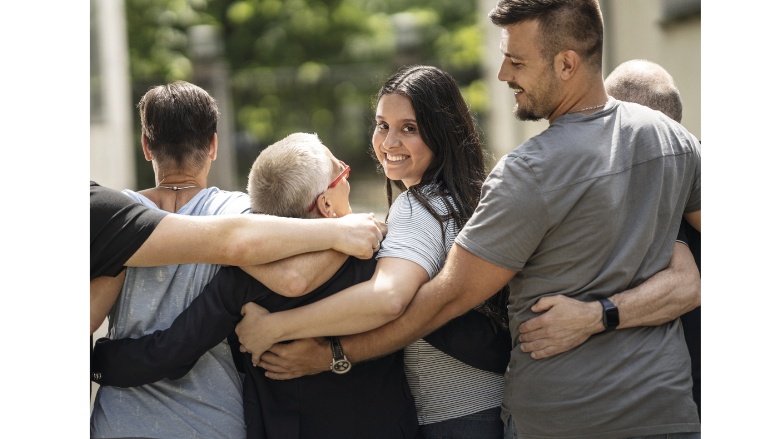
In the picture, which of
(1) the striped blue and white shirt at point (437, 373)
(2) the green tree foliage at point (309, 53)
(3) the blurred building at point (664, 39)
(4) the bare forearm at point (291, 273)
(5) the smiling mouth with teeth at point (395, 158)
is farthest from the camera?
(2) the green tree foliage at point (309, 53)

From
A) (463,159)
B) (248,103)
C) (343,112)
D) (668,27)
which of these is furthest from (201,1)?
(463,159)

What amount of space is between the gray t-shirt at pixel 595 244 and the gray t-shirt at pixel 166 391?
0.79 metres

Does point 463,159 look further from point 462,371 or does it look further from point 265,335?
point 265,335

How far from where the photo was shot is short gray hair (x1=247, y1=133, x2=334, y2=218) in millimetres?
2760

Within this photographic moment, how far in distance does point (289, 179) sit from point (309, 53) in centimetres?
1764

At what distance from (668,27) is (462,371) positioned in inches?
229

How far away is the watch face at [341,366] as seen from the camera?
9.06 feet

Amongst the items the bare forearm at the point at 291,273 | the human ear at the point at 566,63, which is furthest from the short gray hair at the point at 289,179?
the human ear at the point at 566,63

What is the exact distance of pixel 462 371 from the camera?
294 centimetres

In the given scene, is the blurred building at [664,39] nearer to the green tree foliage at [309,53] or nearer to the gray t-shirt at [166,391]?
the gray t-shirt at [166,391]

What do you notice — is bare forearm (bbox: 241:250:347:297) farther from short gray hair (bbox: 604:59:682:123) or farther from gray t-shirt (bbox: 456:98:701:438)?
short gray hair (bbox: 604:59:682:123)

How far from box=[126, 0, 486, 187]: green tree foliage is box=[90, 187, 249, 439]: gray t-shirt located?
37.6 feet

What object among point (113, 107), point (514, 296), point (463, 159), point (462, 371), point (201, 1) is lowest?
point (462, 371)

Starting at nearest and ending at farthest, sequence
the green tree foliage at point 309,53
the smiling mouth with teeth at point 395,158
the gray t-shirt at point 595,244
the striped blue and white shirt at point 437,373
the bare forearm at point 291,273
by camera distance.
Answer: the gray t-shirt at point 595,244
the bare forearm at point 291,273
the striped blue and white shirt at point 437,373
the smiling mouth with teeth at point 395,158
the green tree foliage at point 309,53
